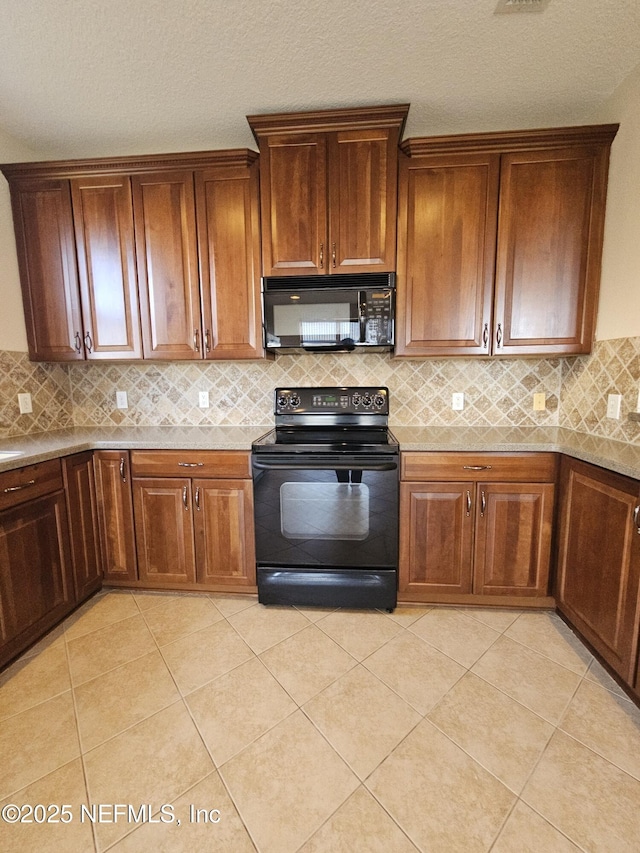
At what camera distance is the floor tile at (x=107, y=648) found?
1.67 metres

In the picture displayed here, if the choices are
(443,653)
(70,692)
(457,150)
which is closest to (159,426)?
(70,692)

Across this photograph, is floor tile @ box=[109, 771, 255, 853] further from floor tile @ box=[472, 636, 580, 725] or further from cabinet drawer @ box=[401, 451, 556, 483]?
cabinet drawer @ box=[401, 451, 556, 483]

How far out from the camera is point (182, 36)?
1552mm

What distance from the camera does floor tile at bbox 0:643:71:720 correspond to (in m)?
1.50

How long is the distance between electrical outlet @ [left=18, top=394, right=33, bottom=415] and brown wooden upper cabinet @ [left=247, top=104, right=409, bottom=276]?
1661 millimetres

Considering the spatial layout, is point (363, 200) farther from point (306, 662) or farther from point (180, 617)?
point (180, 617)

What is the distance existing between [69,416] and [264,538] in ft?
5.61

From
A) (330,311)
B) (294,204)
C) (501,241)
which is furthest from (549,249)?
(294,204)

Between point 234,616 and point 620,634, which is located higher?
point 620,634

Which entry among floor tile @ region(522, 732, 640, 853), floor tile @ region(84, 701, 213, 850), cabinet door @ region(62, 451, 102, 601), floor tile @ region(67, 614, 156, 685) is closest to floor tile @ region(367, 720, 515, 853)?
floor tile @ region(522, 732, 640, 853)

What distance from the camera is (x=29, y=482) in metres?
1.73

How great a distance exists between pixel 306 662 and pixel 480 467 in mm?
1237

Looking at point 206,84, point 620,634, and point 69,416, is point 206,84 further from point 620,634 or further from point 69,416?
point 620,634

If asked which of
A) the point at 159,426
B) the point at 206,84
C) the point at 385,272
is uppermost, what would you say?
the point at 206,84
